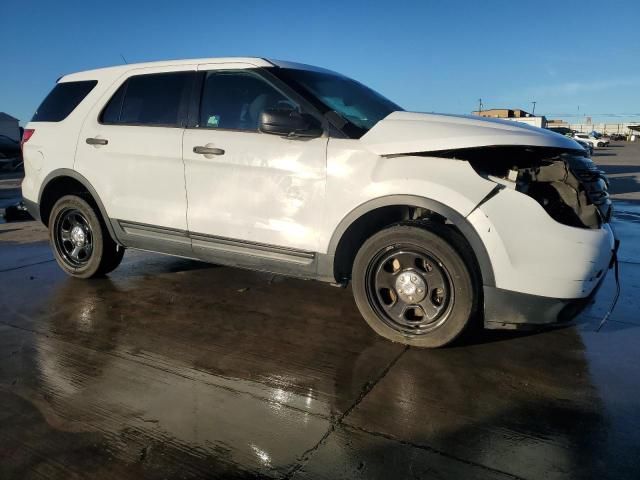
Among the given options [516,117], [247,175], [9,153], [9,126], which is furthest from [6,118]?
[247,175]

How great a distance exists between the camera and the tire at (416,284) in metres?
3.10

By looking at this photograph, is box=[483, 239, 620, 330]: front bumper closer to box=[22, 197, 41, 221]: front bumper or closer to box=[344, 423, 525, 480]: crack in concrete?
box=[344, 423, 525, 480]: crack in concrete

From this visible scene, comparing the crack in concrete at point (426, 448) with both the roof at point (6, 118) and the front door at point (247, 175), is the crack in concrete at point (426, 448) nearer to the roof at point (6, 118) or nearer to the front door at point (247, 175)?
the front door at point (247, 175)

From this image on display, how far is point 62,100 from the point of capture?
4855mm

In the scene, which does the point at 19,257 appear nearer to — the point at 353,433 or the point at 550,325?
the point at 353,433

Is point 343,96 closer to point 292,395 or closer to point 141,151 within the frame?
point 141,151

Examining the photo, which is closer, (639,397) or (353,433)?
(353,433)

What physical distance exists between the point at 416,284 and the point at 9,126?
1598 inches

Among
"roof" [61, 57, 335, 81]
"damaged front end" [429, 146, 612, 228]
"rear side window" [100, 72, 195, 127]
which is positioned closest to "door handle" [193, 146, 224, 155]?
"rear side window" [100, 72, 195, 127]

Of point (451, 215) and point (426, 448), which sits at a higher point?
point (451, 215)

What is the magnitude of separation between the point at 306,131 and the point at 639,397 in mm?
2526

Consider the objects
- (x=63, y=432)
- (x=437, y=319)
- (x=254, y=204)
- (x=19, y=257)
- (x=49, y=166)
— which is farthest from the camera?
(x=19, y=257)

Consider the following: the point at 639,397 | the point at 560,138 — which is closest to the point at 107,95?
the point at 560,138

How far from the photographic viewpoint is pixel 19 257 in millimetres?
5914
